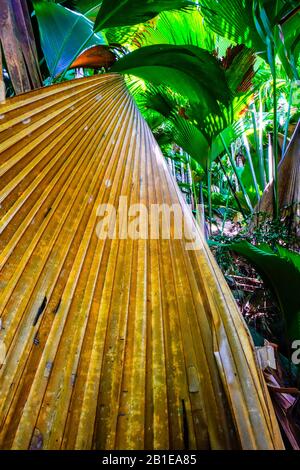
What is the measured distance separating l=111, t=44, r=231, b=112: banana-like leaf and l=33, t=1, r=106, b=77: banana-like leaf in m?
0.14

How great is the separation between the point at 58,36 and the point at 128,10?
0.22 meters

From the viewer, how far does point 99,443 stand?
0.24 m

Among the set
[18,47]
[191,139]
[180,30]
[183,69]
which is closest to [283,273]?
[183,69]

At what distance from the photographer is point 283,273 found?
79 cm

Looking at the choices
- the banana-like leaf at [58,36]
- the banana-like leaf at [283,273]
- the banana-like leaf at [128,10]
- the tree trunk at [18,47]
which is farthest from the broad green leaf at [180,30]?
the banana-like leaf at [283,273]

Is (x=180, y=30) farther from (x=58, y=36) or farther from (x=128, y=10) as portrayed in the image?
(x=58, y=36)

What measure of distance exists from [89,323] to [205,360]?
0.13m

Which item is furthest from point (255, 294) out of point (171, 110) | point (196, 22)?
point (196, 22)

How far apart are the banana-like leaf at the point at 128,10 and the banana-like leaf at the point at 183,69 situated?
130 millimetres

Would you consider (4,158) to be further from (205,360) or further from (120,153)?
(205,360)

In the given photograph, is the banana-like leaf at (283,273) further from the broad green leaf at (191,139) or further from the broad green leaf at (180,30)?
the broad green leaf at (180,30)

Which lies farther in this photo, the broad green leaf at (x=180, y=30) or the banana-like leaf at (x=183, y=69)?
the broad green leaf at (x=180, y=30)

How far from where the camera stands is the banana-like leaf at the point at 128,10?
0.83 metres

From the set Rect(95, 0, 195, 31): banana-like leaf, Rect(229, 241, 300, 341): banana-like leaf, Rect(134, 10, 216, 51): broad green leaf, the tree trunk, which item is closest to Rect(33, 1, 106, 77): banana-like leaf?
Rect(95, 0, 195, 31): banana-like leaf
